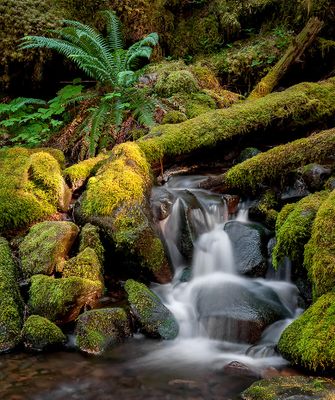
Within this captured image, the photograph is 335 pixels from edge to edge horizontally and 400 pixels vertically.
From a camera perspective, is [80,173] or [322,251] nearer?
[322,251]

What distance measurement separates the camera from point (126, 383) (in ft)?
10.1

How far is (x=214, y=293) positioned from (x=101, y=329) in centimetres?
117

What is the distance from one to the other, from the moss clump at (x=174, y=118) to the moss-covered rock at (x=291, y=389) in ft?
15.9

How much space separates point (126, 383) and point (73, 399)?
40cm

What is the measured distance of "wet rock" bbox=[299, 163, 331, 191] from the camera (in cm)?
465

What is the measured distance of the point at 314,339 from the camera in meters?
2.94

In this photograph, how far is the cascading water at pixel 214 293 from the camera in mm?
3521

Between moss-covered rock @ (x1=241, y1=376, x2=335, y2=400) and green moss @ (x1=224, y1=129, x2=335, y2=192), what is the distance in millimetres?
2810

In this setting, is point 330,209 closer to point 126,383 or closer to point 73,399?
point 126,383

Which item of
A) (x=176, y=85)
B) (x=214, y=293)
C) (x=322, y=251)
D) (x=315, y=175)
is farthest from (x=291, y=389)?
(x=176, y=85)

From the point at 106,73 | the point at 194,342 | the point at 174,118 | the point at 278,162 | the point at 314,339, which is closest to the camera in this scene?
the point at 314,339

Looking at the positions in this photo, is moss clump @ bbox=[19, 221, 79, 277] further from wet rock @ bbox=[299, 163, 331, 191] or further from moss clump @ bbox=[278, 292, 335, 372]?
wet rock @ bbox=[299, 163, 331, 191]

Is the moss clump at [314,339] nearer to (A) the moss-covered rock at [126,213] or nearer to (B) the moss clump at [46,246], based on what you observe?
(A) the moss-covered rock at [126,213]

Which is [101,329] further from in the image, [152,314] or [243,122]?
[243,122]
